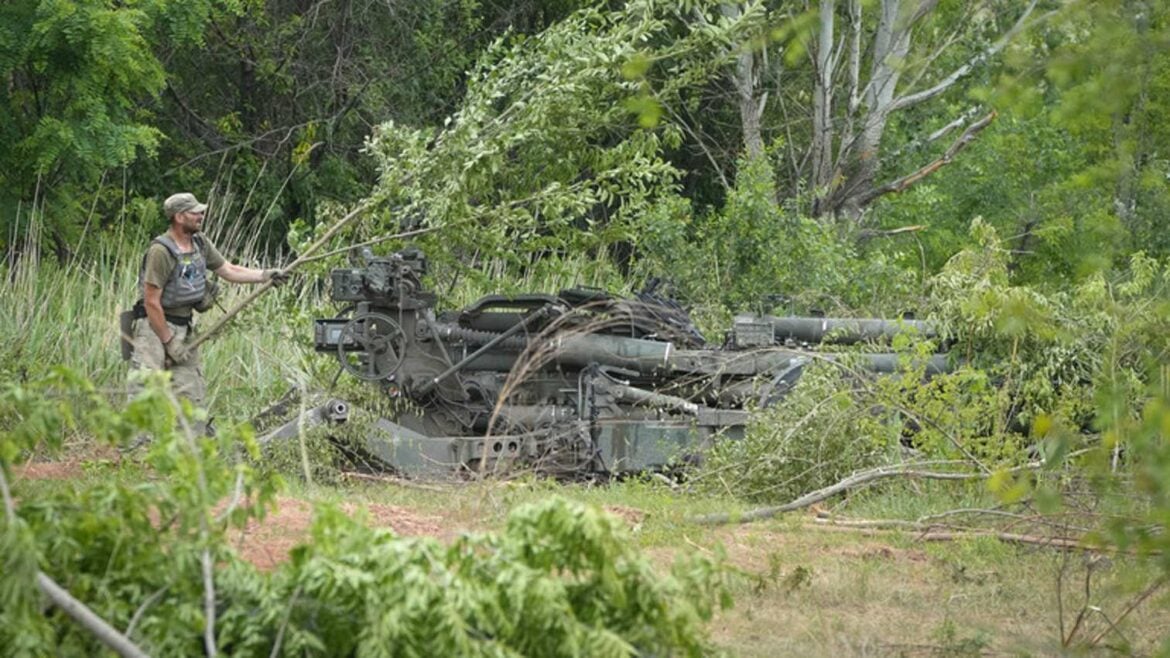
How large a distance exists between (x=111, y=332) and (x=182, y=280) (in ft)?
12.6

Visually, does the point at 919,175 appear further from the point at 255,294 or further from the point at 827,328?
the point at 255,294

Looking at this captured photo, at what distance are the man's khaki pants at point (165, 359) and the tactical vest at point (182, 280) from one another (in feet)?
0.61

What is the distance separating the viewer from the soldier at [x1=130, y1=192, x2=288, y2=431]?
41.7 ft

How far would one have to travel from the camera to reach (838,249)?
22.3 meters

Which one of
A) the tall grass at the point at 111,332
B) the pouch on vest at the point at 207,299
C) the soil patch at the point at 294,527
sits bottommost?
the soil patch at the point at 294,527

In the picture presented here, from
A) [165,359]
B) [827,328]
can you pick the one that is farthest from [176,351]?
[827,328]

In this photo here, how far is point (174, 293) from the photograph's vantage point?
506 inches

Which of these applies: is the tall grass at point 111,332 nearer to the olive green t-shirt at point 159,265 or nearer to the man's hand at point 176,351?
the man's hand at point 176,351

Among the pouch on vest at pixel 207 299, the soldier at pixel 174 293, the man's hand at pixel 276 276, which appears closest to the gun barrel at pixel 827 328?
the man's hand at pixel 276 276

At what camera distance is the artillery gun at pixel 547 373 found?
1360cm

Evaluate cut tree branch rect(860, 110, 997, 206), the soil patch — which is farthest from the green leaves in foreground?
cut tree branch rect(860, 110, 997, 206)

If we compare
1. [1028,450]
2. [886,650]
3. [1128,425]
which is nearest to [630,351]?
[1028,450]

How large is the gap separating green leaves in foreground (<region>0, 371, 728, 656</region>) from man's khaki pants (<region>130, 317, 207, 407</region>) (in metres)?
6.80

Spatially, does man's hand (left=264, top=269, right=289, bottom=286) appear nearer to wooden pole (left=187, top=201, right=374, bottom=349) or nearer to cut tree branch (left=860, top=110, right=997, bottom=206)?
wooden pole (left=187, top=201, right=374, bottom=349)
